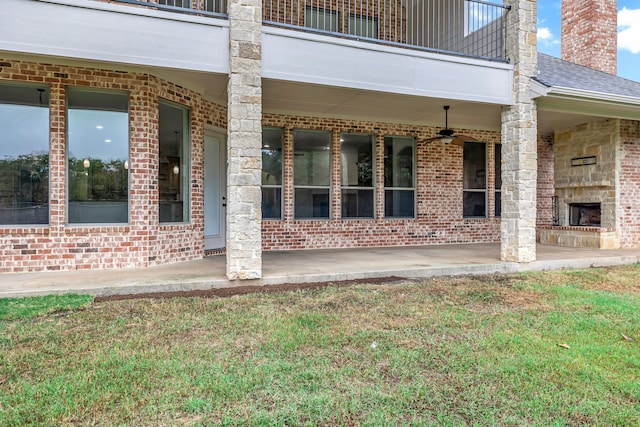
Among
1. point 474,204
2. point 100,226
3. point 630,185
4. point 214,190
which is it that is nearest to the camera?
point 100,226

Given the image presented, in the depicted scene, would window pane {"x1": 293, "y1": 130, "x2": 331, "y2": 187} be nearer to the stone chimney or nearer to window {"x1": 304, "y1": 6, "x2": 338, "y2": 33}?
window {"x1": 304, "y1": 6, "x2": 338, "y2": 33}

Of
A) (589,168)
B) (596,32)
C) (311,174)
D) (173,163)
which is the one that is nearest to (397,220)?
(311,174)

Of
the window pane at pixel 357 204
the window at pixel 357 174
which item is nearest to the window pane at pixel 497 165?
the window at pixel 357 174

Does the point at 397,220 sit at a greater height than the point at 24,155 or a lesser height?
lesser

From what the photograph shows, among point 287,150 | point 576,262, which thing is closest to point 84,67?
point 287,150

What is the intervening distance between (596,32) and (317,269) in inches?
473

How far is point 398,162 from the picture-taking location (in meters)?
9.59

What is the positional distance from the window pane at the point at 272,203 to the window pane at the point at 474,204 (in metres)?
5.06

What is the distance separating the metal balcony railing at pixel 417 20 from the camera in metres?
7.81

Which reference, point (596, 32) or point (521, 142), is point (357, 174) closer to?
point (521, 142)

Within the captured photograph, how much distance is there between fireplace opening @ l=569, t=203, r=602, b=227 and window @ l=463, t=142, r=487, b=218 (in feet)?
7.37

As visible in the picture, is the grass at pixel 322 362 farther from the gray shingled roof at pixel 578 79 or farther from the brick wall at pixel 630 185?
the brick wall at pixel 630 185

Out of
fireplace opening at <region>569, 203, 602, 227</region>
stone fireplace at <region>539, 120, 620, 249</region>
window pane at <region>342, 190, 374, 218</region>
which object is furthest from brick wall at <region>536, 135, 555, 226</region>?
window pane at <region>342, 190, 374, 218</region>

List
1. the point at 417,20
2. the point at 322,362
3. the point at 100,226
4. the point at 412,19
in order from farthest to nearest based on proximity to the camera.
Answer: the point at 412,19
the point at 417,20
the point at 100,226
the point at 322,362
